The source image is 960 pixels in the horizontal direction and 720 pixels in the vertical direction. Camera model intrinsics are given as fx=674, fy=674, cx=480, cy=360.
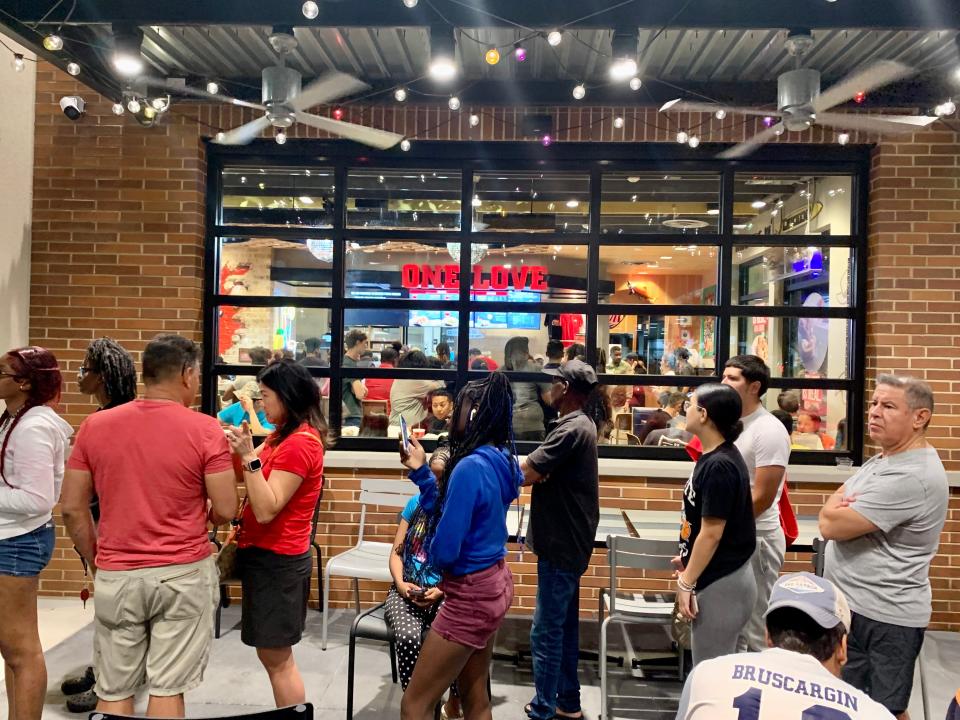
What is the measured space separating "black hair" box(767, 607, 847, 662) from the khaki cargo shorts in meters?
1.88

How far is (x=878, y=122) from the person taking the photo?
12.3ft

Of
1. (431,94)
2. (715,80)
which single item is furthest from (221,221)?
(715,80)

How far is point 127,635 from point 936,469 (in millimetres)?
2944

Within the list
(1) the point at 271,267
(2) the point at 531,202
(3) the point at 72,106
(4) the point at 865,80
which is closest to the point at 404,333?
(1) the point at 271,267

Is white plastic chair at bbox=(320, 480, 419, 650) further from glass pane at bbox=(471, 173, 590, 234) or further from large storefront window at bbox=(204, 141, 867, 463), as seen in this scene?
glass pane at bbox=(471, 173, 590, 234)

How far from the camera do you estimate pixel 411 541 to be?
279 cm

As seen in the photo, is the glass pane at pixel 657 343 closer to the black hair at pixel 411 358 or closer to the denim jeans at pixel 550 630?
the black hair at pixel 411 358

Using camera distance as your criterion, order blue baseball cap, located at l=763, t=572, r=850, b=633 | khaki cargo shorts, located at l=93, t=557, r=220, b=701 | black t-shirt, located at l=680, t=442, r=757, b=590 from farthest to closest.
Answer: black t-shirt, located at l=680, t=442, r=757, b=590 → khaki cargo shorts, located at l=93, t=557, r=220, b=701 → blue baseball cap, located at l=763, t=572, r=850, b=633

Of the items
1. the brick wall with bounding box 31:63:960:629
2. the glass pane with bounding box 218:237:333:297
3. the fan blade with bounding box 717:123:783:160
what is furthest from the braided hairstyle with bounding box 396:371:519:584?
the glass pane with bounding box 218:237:333:297

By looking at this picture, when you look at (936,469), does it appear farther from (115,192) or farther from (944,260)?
(115,192)

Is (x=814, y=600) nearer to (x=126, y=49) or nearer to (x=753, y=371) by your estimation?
(x=753, y=371)

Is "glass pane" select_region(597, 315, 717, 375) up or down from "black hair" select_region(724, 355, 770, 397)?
up

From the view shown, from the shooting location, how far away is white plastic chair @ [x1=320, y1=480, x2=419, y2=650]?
4.11m

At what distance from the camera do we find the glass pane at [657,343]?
522 centimetres
